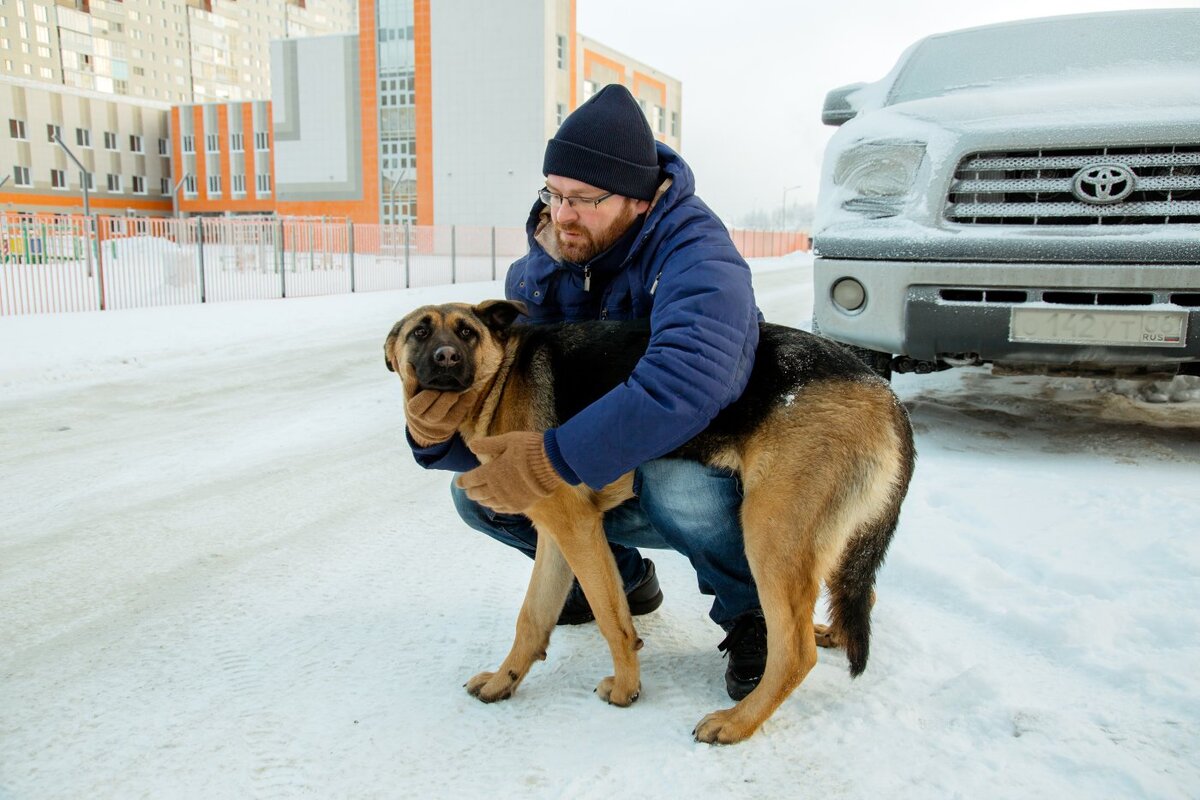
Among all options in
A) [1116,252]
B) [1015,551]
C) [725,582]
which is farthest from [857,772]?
[1116,252]

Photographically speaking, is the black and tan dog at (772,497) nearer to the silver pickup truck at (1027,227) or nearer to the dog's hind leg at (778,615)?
the dog's hind leg at (778,615)

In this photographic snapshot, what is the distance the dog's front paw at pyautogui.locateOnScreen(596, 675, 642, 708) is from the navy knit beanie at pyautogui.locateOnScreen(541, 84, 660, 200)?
1.46 meters

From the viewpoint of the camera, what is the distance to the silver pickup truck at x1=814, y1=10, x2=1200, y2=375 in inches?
144

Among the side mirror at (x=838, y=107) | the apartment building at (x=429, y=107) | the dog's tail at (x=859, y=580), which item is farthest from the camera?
the apartment building at (x=429, y=107)

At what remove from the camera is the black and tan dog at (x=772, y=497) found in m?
2.05

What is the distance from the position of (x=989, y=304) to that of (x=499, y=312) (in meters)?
2.54

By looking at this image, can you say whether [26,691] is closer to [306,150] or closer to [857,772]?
[857,772]

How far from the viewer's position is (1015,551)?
2998 millimetres

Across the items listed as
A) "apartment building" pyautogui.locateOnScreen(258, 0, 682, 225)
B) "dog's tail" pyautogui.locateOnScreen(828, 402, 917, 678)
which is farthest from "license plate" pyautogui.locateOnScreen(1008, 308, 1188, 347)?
"apartment building" pyautogui.locateOnScreen(258, 0, 682, 225)

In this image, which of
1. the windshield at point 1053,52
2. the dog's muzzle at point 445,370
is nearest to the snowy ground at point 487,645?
the dog's muzzle at point 445,370

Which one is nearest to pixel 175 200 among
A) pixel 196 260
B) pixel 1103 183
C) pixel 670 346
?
pixel 196 260

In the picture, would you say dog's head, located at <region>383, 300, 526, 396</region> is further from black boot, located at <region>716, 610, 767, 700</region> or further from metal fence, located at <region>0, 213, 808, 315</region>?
metal fence, located at <region>0, 213, 808, 315</region>

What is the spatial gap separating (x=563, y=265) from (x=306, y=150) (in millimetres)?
54503

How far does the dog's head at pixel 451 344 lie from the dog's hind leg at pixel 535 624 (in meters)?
0.58
